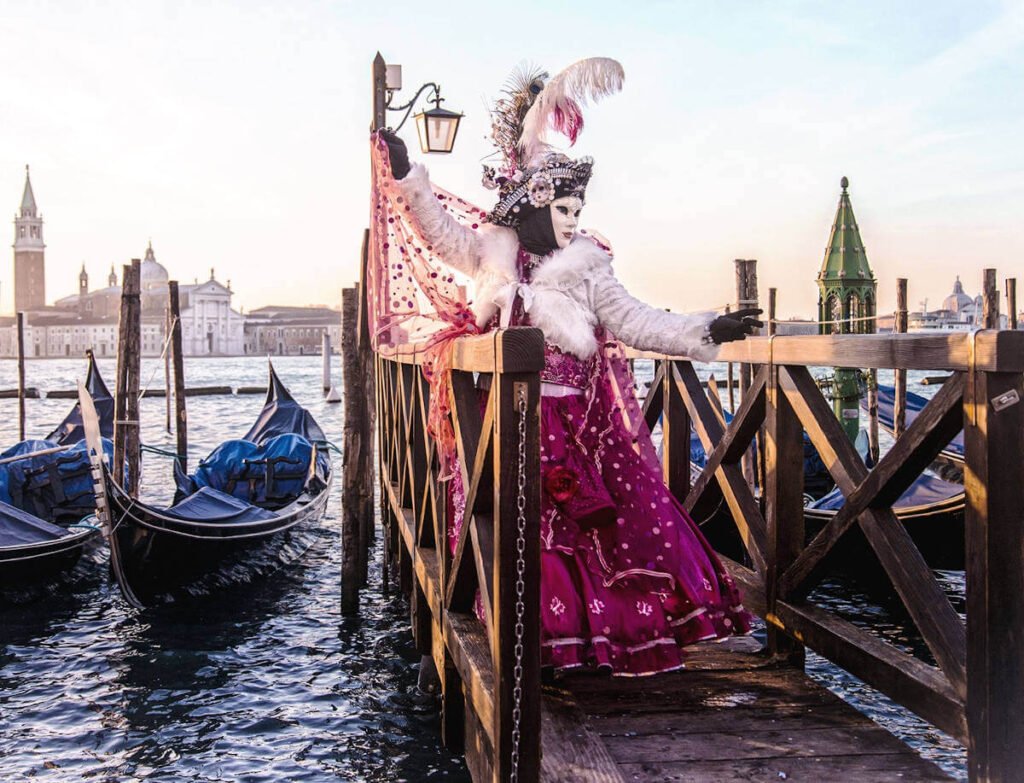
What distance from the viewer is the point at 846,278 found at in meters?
9.78

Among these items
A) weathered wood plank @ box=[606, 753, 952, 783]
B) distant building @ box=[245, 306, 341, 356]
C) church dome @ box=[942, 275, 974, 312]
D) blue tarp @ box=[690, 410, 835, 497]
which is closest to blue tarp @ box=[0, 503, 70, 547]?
blue tarp @ box=[690, 410, 835, 497]

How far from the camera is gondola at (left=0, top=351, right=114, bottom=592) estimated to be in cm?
628

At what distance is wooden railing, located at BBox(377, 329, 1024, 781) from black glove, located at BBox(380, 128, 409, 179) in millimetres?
739

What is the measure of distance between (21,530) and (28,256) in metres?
104

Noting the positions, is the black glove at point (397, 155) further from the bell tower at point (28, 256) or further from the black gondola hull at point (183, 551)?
the bell tower at point (28, 256)

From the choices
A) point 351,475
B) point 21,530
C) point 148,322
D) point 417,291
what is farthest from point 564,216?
point 148,322

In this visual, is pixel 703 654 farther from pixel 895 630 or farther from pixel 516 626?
pixel 895 630

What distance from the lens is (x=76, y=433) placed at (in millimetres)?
10594

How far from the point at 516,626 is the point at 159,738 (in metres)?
Answer: 3.01

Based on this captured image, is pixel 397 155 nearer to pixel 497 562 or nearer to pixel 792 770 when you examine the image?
pixel 497 562

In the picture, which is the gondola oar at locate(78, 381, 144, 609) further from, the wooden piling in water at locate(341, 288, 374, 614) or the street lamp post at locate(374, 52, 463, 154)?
the street lamp post at locate(374, 52, 463, 154)

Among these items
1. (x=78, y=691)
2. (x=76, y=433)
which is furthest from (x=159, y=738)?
(x=76, y=433)

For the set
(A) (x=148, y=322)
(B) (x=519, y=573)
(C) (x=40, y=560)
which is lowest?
(C) (x=40, y=560)

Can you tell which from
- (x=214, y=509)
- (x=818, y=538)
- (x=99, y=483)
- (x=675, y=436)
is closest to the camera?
(x=818, y=538)
